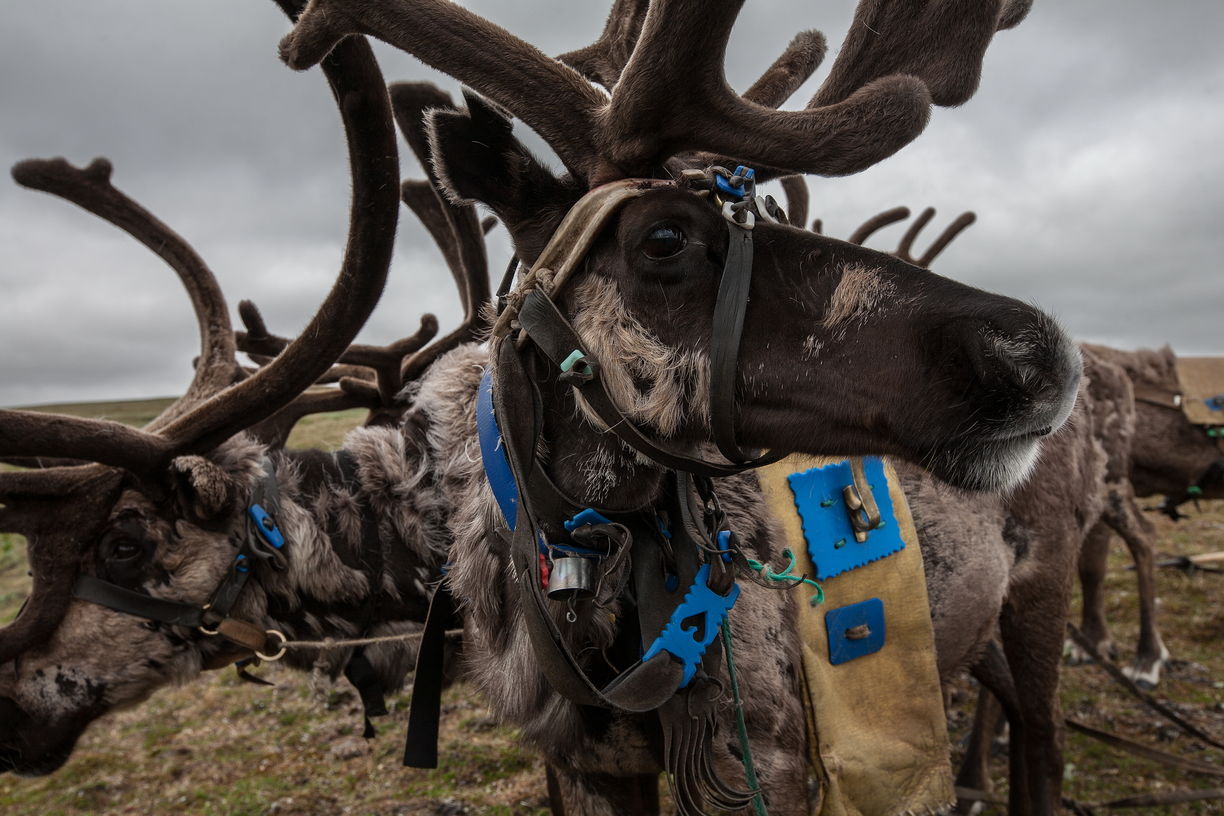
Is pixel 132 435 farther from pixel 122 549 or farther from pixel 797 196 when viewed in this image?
pixel 797 196

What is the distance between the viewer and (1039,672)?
3721 millimetres

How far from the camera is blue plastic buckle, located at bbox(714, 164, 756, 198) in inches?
66.9

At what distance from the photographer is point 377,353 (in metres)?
4.25

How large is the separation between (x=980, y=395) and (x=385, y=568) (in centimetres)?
254

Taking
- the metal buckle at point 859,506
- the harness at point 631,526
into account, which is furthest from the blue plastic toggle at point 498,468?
the metal buckle at point 859,506

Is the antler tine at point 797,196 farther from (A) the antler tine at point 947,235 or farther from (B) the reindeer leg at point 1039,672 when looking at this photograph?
(A) the antler tine at point 947,235

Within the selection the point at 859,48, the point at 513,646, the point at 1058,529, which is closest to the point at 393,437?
the point at 513,646

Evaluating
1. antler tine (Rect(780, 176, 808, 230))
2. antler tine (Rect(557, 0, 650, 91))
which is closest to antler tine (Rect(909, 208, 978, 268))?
antler tine (Rect(780, 176, 808, 230))

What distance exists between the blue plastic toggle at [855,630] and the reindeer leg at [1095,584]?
566 cm

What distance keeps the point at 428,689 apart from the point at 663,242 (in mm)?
1903

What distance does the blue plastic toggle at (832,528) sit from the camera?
7.82 ft

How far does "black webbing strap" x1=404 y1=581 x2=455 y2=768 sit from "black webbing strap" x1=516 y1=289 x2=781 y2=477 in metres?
1.28

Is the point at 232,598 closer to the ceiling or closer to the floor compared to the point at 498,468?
closer to the floor

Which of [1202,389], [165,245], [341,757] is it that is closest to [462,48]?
[165,245]
